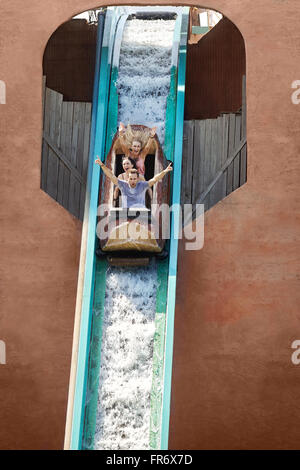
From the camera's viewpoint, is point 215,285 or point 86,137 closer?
point 215,285

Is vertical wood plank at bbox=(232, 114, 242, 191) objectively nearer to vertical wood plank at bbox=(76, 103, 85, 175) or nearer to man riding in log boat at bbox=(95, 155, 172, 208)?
man riding in log boat at bbox=(95, 155, 172, 208)

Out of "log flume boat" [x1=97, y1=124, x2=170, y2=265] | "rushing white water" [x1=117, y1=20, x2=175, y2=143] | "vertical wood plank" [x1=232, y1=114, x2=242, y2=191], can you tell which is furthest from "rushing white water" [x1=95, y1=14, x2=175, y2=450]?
"vertical wood plank" [x1=232, y1=114, x2=242, y2=191]

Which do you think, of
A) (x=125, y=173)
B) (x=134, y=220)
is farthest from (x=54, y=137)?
(x=134, y=220)

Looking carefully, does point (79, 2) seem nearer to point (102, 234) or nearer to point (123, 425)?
point (102, 234)

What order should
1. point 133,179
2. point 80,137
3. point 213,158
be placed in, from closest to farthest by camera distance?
1. point 133,179
2. point 213,158
3. point 80,137

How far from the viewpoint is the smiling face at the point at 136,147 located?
988cm

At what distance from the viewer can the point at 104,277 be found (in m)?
9.59

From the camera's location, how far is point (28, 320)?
9625 millimetres

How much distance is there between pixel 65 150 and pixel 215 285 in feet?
9.42

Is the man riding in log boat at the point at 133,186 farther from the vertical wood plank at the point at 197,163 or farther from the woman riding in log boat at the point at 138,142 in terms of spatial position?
the vertical wood plank at the point at 197,163

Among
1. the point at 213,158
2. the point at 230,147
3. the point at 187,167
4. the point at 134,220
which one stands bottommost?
the point at 134,220

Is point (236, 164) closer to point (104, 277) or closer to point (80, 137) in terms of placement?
point (80, 137)

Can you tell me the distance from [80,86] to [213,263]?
3.43 m

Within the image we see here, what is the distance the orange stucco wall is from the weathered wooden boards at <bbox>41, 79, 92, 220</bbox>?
1088 millimetres
